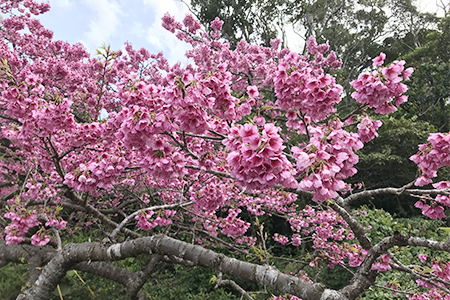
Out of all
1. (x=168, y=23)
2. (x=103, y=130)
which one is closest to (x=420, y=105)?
(x=168, y=23)

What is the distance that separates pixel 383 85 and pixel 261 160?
1.17 metres

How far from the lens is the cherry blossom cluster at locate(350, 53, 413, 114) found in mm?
1905

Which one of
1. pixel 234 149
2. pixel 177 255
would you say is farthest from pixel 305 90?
pixel 177 255

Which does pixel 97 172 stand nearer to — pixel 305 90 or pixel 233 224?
pixel 305 90

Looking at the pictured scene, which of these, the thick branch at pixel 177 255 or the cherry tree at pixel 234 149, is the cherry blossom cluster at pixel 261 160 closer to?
the cherry tree at pixel 234 149

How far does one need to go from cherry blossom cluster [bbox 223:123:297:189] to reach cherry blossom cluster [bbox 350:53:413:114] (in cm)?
98

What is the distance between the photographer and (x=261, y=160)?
55.1 inches

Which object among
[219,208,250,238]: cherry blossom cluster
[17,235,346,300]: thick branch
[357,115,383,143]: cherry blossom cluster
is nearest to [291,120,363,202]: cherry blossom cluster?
[357,115,383,143]: cherry blossom cluster

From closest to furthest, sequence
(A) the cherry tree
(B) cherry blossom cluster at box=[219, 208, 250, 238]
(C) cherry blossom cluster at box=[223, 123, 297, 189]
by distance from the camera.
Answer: (C) cherry blossom cluster at box=[223, 123, 297, 189]
(A) the cherry tree
(B) cherry blossom cluster at box=[219, 208, 250, 238]

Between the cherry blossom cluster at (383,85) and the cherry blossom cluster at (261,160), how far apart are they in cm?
98

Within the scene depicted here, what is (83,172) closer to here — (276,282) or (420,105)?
(276,282)

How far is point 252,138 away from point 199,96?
0.54 m

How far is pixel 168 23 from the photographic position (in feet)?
29.0

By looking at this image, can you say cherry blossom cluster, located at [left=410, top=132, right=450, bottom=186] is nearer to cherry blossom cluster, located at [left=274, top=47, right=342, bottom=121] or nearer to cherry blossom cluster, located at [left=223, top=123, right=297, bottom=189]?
cherry blossom cluster, located at [left=274, top=47, right=342, bottom=121]
